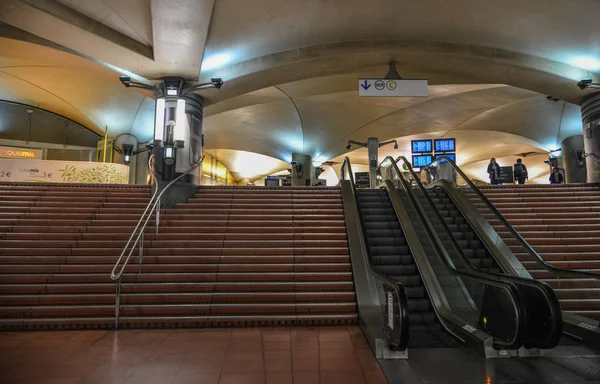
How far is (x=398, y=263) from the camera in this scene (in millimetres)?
6605

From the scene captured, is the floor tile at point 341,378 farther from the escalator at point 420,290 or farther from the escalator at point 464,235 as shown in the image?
the escalator at point 464,235

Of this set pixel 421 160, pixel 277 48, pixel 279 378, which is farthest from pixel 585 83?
pixel 279 378

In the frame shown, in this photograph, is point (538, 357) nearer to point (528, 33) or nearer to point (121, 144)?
point (528, 33)

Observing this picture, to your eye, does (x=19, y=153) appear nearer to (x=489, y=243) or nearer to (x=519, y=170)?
(x=489, y=243)

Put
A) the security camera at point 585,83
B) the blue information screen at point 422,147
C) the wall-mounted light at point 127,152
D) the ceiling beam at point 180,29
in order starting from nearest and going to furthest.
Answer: the ceiling beam at point 180,29 → the security camera at point 585,83 → the wall-mounted light at point 127,152 → the blue information screen at point 422,147

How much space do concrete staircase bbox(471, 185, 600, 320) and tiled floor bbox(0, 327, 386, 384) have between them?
9.48ft

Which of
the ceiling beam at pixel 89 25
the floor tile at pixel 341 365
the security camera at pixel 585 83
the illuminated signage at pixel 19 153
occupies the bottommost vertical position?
the floor tile at pixel 341 365

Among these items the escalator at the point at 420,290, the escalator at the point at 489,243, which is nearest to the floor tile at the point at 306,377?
the escalator at the point at 420,290

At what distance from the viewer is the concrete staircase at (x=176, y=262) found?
18.2 feet

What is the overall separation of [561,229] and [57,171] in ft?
48.5

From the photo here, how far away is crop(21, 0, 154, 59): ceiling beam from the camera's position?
7391mm

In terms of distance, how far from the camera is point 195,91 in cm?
1015

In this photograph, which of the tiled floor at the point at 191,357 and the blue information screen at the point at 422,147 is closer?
the tiled floor at the point at 191,357

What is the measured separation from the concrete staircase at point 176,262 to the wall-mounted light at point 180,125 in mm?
1502
